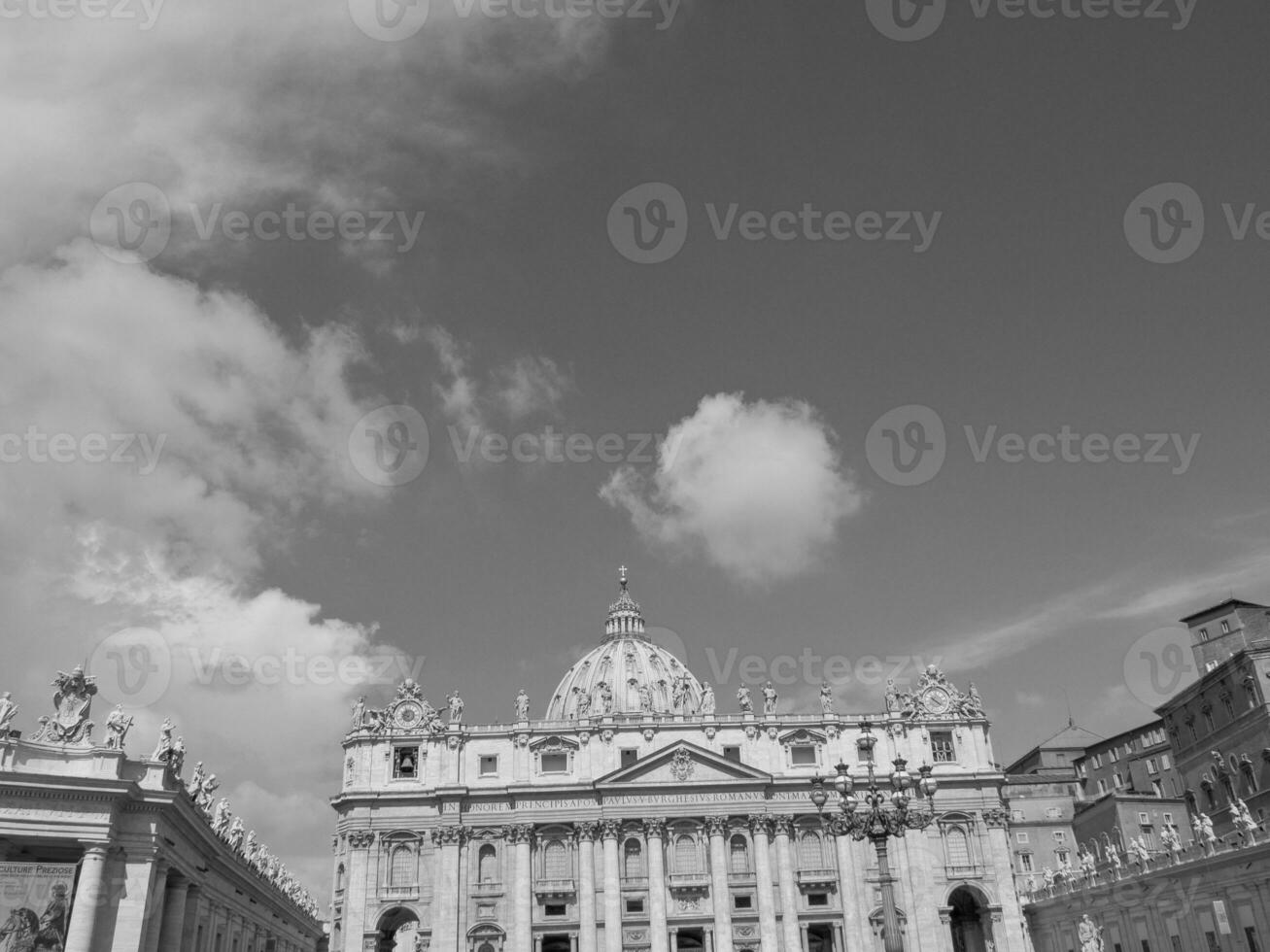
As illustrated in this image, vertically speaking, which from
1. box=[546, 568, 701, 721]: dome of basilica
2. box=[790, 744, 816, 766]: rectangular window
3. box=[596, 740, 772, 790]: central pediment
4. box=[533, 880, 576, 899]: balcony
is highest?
box=[546, 568, 701, 721]: dome of basilica

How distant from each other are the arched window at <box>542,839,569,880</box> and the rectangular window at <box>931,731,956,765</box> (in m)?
27.2

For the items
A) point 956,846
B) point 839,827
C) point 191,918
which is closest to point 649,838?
point 956,846

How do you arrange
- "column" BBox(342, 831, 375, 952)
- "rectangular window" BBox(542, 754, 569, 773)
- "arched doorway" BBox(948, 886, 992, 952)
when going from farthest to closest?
"rectangular window" BBox(542, 754, 569, 773) → "arched doorway" BBox(948, 886, 992, 952) → "column" BBox(342, 831, 375, 952)

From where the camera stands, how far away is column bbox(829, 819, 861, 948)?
67062mm

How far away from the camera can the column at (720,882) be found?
66.1 meters

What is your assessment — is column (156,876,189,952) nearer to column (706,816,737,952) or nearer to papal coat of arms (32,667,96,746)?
papal coat of arms (32,667,96,746)

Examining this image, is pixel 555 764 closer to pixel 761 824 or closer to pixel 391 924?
pixel 761 824

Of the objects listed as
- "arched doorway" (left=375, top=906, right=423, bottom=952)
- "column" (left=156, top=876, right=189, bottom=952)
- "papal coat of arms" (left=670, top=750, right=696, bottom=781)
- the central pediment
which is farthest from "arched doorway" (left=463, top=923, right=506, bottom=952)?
"column" (left=156, top=876, right=189, bottom=952)

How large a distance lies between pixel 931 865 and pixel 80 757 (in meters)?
54.2

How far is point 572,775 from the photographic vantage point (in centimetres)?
7112

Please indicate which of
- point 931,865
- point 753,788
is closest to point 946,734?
point 931,865

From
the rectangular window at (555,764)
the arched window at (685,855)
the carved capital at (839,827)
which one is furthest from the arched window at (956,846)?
the carved capital at (839,827)

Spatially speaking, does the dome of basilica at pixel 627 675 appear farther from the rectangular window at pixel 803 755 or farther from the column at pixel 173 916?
the column at pixel 173 916

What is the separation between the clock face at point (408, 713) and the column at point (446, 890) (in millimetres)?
7918
